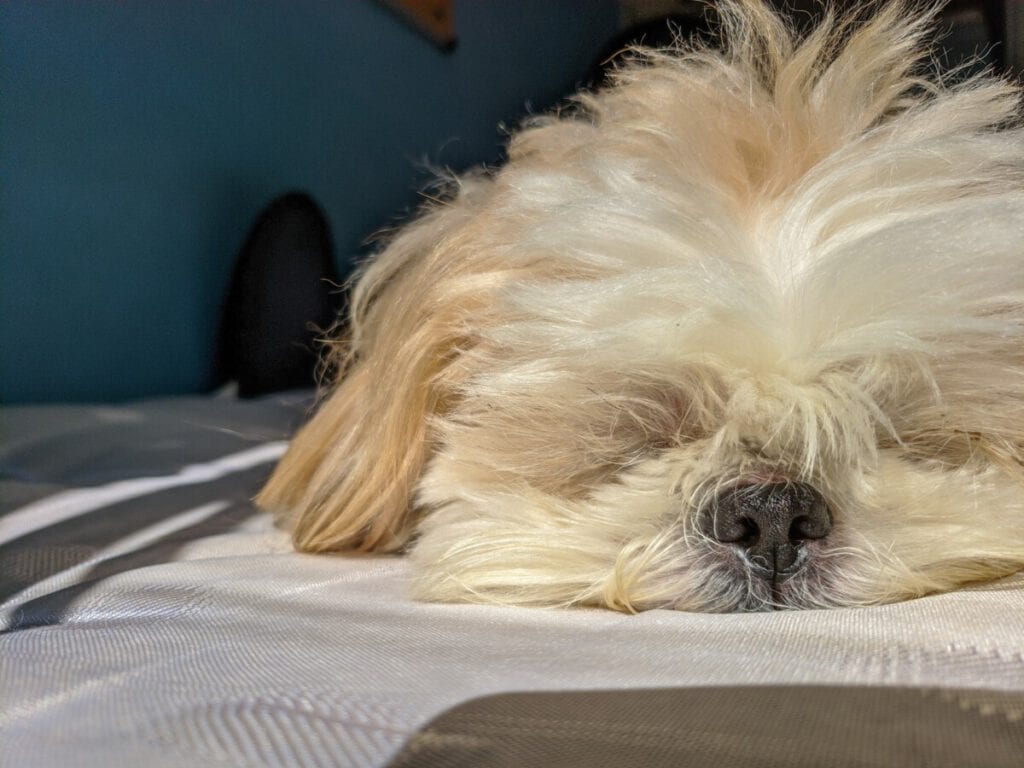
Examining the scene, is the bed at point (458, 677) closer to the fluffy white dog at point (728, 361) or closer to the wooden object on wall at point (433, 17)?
the fluffy white dog at point (728, 361)

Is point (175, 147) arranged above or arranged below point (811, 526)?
above

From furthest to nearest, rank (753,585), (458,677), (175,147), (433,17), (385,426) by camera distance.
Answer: (433,17) → (175,147) → (385,426) → (753,585) → (458,677)

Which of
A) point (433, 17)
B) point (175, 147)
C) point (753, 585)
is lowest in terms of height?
point (753, 585)

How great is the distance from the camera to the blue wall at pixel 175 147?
7.03 ft

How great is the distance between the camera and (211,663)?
0.67m

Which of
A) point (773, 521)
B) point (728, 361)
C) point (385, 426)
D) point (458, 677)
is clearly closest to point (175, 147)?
point (385, 426)

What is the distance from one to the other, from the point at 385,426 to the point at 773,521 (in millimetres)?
504

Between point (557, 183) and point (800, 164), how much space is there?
0.30 m

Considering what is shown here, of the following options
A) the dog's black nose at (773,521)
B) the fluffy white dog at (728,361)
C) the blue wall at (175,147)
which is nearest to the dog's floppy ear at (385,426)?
the fluffy white dog at (728,361)

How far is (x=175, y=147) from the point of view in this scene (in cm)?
255

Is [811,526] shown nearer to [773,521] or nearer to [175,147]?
[773,521]

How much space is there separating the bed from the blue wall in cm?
134

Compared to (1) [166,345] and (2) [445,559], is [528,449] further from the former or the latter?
(1) [166,345]

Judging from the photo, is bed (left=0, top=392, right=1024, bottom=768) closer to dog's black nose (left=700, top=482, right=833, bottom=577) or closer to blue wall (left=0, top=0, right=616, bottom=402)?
dog's black nose (left=700, top=482, right=833, bottom=577)
